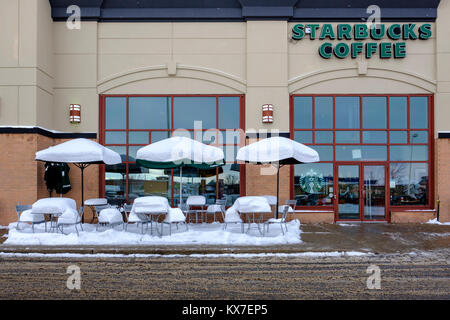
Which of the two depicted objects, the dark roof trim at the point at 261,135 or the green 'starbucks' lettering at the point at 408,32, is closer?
the dark roof trim at the point at 261,135

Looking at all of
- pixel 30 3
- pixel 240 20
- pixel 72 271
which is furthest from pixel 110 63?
pixel 72 271

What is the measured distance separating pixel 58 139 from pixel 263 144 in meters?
7.95

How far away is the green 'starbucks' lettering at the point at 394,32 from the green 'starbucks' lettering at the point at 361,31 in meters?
0.86

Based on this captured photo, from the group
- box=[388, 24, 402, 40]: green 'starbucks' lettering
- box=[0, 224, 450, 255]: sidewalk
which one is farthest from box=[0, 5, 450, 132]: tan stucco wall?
box=[0, 224, 450, 255]: sidewalk

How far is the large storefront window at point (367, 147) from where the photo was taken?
524 inches

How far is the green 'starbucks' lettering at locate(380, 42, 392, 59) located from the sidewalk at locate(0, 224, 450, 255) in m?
6.36

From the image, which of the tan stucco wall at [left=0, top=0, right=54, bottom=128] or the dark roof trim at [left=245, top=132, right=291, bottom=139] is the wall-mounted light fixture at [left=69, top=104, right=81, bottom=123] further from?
the dark roof trim at [left=245, top=132, right=291, bottom=139]

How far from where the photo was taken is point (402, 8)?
1327 centimetres

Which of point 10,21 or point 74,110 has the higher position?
point 10,21

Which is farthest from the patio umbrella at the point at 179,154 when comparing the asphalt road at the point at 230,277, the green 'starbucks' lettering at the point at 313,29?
the green 'starbucks' lettering at the point at 313,29

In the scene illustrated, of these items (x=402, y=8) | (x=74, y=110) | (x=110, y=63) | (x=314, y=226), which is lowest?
(x=314, y=226)

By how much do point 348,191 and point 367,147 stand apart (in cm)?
181
